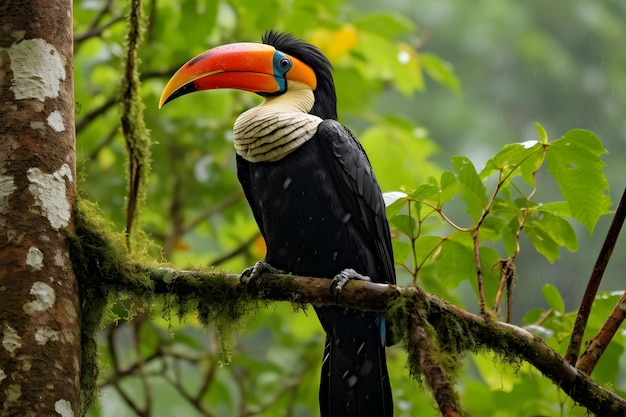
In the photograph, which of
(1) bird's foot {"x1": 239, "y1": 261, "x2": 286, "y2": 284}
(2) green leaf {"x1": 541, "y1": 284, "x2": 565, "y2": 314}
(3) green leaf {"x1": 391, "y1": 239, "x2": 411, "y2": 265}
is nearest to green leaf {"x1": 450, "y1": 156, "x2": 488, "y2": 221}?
(3) green leaf {"x1": 391, "y1": 239, "x2": 411, "y2": 265}

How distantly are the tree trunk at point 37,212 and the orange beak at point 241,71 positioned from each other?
0.82 metres

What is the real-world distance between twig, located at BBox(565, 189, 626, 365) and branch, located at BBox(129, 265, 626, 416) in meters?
0.08

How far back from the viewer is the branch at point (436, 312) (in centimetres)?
212

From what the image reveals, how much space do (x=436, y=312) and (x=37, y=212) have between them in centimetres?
109

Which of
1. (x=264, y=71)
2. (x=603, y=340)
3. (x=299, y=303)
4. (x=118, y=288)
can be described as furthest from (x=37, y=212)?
(x=603, y=340)

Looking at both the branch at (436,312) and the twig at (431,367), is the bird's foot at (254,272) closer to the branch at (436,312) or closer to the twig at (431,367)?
the branch at (436,312)

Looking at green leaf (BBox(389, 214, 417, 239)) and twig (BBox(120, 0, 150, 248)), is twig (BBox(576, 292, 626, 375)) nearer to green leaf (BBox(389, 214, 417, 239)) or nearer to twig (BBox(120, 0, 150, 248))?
green leaf (BBox(389, 214, 417, 239))

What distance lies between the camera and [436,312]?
220cm

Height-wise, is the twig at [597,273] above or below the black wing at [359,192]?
below

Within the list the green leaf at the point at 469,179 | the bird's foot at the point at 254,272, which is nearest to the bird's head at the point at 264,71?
the bird's foot at the point at 254,272

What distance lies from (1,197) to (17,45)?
0.43 m

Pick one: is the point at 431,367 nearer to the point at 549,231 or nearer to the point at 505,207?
the point at 505,207

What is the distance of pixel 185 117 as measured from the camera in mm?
4941

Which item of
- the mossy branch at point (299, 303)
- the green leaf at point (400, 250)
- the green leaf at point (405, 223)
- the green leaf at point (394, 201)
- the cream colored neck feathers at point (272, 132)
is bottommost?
the mossy branch at point (299, 303)
